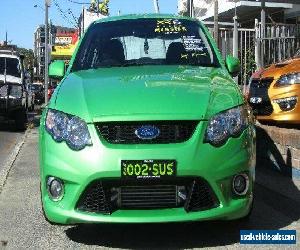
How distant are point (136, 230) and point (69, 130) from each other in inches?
39.5

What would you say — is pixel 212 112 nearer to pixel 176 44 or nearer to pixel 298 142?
pixel 176 44

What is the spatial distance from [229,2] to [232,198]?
16.7 metres

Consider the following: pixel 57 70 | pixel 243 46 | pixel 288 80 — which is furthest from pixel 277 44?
pixel 57 70

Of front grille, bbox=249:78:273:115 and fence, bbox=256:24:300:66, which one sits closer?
front grille, bbox=249:78:273:115

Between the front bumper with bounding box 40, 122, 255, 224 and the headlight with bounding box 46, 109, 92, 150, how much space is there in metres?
0.04

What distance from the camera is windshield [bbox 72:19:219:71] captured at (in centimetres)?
530

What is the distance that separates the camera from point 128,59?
5.36 metres

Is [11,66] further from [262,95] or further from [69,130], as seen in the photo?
[69,130]

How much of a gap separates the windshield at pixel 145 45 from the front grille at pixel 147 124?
142 cm

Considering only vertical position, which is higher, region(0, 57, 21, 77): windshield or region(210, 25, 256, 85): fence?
region(210, 25, 256, 85): fence

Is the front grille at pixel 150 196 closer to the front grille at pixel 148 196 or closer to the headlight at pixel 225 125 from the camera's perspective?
the front grille at pixel 148 196

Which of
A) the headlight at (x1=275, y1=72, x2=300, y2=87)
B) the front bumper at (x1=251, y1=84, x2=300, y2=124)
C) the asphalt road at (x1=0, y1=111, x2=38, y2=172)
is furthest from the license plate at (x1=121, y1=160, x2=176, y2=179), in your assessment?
the asphalt road at (x1=0, y1=111, x2=38, y2=172)

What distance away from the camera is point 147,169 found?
149 inches

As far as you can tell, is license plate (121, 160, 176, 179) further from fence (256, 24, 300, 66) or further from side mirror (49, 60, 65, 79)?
fence (256, 24, 300, 66)
